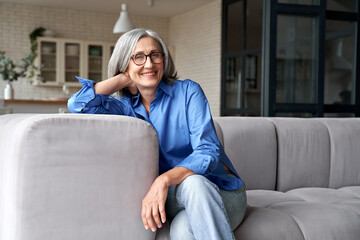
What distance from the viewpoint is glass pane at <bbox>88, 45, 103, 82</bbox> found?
343 inches

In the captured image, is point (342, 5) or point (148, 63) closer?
point (148, 63)

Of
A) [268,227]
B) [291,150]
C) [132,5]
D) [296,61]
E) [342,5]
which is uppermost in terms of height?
[132,5]

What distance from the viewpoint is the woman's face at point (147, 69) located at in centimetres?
175

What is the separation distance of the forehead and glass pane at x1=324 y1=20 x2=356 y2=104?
2.34m

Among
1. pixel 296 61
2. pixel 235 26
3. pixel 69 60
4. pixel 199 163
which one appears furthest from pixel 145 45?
pixel 69 60

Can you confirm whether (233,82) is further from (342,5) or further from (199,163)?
(199,163)

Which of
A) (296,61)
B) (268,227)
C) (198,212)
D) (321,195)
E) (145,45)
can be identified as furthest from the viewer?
(296,61)

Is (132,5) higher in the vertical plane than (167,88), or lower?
higher

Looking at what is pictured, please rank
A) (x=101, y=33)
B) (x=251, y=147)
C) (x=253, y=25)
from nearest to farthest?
(x=251, y=147)
(x=253, y=25)
(x=101, y=33)

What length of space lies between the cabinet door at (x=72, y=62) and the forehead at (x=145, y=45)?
708 cm

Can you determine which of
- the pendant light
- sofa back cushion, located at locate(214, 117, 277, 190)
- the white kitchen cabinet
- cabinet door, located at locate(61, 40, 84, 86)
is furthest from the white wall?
sofa back cushion, located at locate(214, 117, 277, 190)

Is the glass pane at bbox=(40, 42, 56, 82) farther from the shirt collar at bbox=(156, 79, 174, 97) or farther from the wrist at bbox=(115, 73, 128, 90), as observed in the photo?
the shirt collar at bbox=(156, 79, 174, 97)

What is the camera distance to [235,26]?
25.0 ft

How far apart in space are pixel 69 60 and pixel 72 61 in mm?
63
